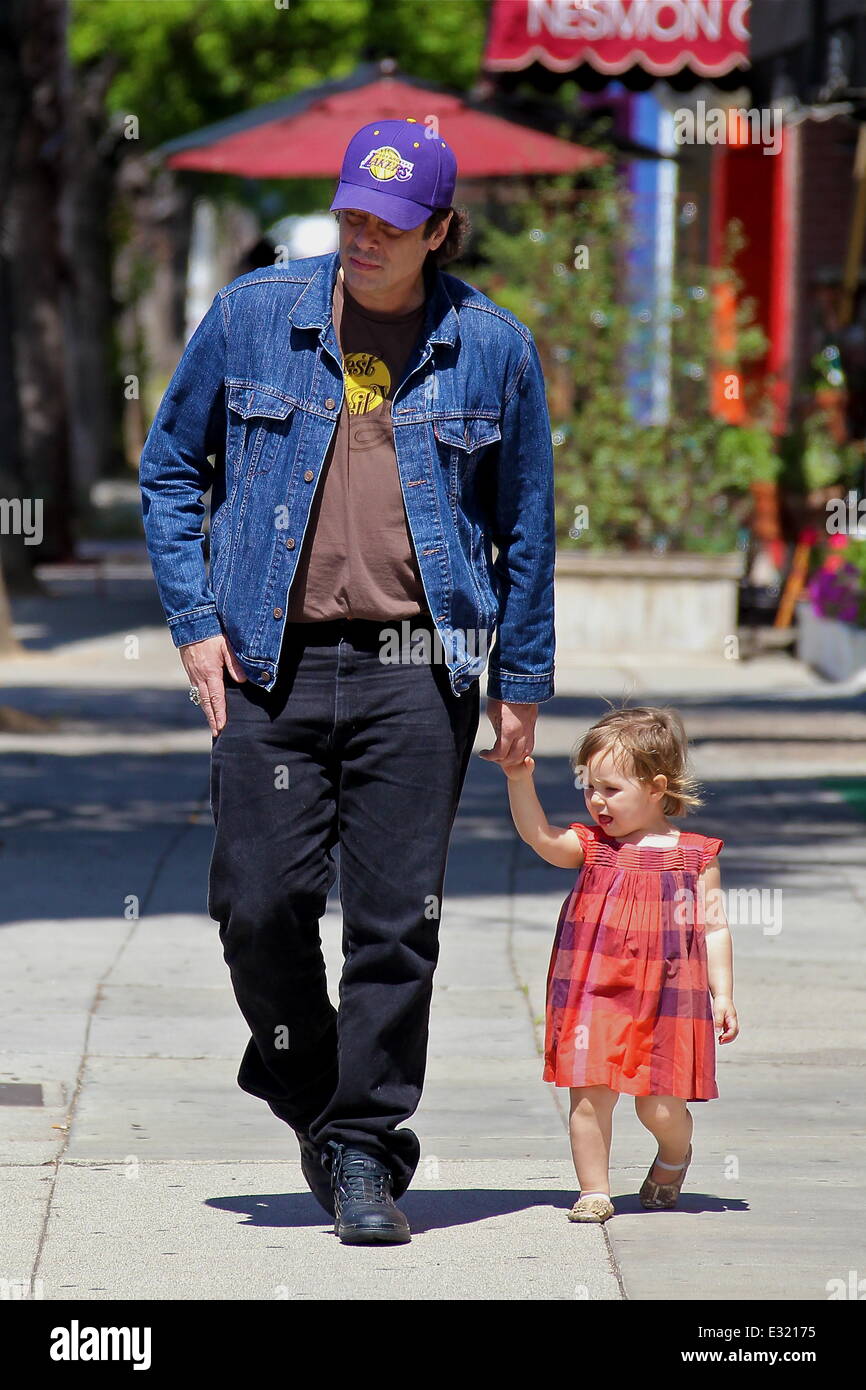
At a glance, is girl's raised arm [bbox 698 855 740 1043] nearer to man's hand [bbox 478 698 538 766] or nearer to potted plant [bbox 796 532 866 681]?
man's hand [bbox 478 698 538 766]

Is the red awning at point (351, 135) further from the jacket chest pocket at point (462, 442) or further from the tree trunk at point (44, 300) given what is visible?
the jacket chest pocket at point (462, 442)

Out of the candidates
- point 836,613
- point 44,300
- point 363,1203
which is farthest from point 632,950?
point 44,300

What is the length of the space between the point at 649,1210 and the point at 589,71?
36.5 feet

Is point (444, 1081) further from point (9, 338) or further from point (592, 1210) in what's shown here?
point (9, 338)

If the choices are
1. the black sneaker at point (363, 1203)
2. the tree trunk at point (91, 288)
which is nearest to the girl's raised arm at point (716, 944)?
the black sneaker at point (363, 1203)

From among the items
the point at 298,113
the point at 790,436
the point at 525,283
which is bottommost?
the point at 790,436

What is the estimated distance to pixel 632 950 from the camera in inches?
167

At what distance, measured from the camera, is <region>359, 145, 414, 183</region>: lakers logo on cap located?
4.02m

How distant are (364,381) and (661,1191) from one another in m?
1.59

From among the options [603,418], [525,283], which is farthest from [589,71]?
[603,418]

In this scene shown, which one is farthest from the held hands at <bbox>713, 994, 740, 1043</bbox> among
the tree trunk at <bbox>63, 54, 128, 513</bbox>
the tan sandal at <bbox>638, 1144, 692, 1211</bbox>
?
the tree trunk at <bbox>63, 54, 128, 513</bbox>

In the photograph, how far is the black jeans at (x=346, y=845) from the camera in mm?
4105

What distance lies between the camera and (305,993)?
13.8 ft
